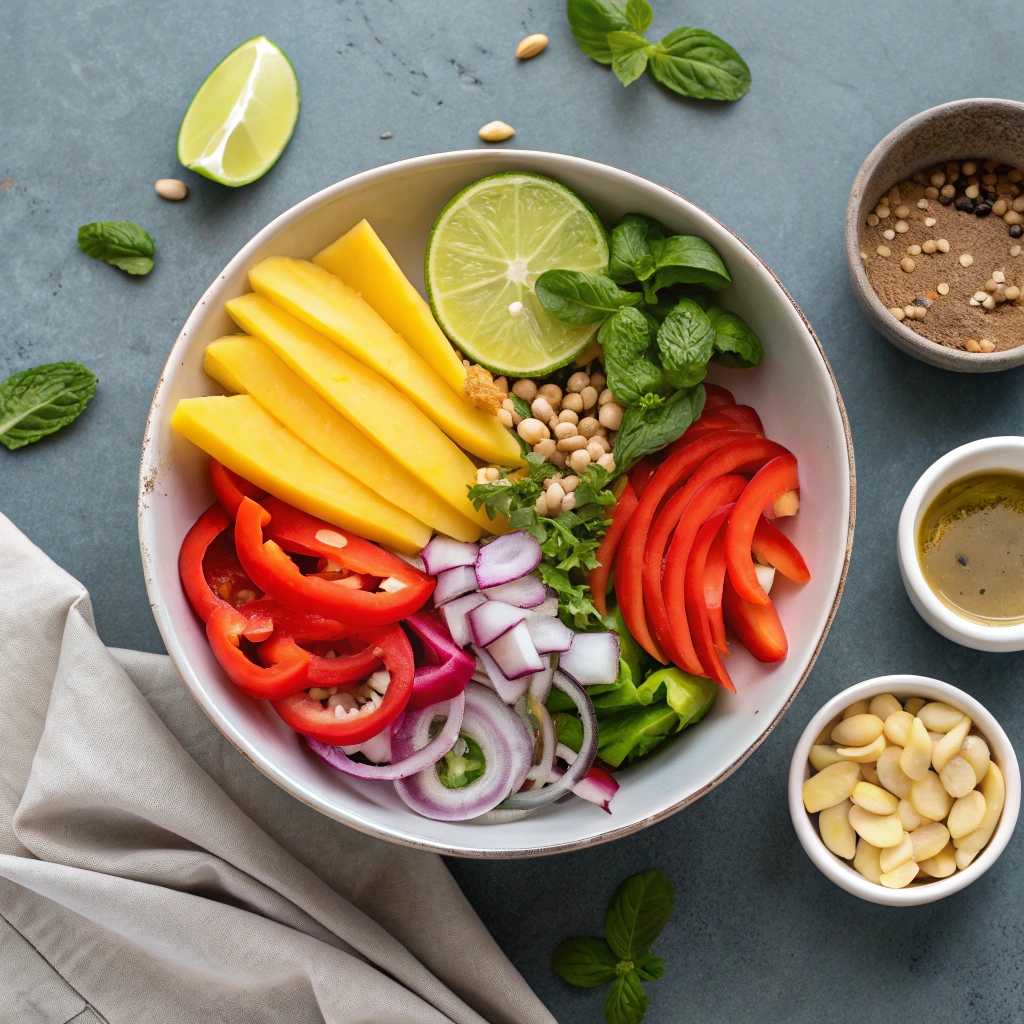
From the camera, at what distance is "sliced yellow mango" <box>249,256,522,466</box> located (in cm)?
201

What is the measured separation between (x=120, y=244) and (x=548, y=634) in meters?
1.47

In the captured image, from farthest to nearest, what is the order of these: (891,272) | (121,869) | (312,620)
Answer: (891,272) < (121,869) < (312,620)

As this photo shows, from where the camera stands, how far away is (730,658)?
2.16 m

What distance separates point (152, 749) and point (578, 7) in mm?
2082

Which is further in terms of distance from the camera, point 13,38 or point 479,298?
point 13,38

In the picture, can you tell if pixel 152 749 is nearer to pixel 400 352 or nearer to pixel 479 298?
pixel 400 352

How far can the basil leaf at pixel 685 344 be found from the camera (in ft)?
6.50

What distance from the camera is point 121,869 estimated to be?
2164 millimetres

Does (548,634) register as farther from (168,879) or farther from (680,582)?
(168,879)

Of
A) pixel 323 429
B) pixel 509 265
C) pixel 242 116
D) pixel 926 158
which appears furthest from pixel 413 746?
pixel 926 158

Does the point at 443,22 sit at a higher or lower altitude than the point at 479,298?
higher

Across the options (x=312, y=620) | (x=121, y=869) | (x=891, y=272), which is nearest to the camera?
(x=312, y=620)

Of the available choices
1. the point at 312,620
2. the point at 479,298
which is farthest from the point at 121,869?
the point at 479,298

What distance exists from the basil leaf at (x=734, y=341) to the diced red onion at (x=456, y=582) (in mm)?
742
